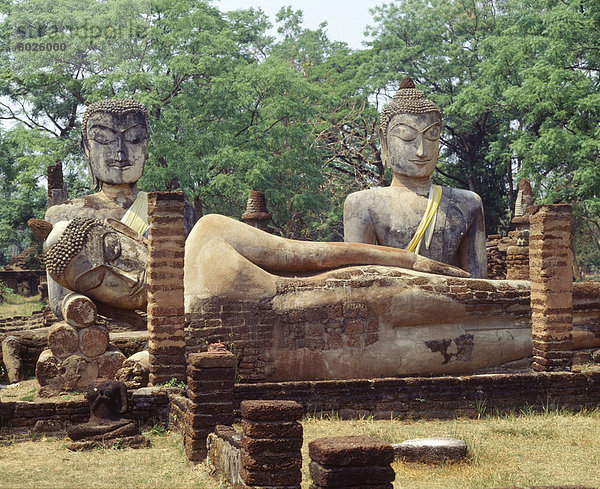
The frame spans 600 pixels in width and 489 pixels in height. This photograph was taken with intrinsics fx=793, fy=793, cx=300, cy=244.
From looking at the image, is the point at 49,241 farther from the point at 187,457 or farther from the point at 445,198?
the point at 445,198

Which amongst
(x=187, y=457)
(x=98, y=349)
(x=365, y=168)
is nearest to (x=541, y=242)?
(x=187, y=457)

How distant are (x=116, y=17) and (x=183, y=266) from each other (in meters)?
18.0

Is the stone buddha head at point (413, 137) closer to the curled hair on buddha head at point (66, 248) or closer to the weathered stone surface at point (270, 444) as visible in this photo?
the curled hair on buddha head at point (66, 248)

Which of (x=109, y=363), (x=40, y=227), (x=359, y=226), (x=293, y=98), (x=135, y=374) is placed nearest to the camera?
(x=135, y=374)

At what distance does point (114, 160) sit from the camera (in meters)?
11.8

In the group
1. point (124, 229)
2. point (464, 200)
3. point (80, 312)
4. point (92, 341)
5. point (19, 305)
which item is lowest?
point (19, 305)

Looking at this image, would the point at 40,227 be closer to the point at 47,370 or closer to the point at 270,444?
the point at 47,370

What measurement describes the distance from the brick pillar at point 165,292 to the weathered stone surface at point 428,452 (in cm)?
290

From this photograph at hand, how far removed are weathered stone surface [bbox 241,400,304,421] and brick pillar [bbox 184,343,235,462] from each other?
172 cm

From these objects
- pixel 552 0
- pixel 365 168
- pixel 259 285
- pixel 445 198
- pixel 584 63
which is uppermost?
pixel 552 0

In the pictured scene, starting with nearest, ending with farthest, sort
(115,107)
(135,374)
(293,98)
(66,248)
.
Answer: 1. (135,374)
2. (66,248)
3. (115,107)
4. (293,98)

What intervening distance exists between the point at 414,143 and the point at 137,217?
13.7ft

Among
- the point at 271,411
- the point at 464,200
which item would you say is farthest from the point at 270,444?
the point at 464,200

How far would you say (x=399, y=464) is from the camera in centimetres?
664
